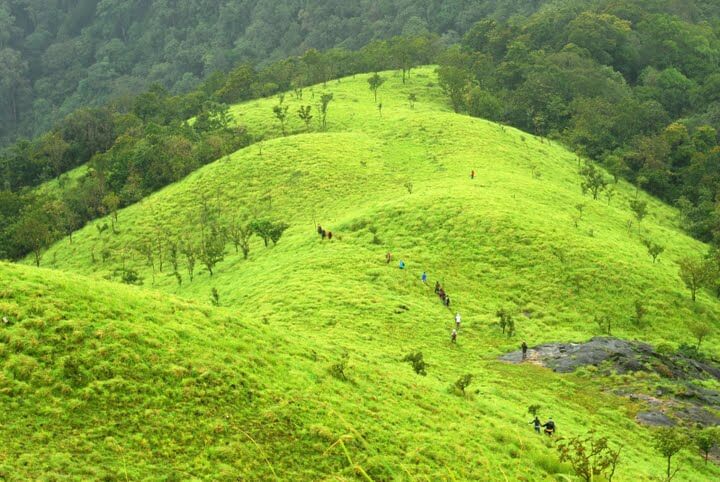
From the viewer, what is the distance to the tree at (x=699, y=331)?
1515 inches

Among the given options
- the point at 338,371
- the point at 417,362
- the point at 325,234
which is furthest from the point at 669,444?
the point at 325,234

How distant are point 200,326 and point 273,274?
22.9 m

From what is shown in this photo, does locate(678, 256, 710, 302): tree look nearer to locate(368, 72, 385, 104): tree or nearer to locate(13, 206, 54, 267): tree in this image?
locate(13, 206, 54, 267): tree

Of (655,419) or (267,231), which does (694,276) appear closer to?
(655,419)

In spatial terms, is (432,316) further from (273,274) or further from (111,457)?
(111,457)

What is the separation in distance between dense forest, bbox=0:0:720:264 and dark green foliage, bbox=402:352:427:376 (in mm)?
46137

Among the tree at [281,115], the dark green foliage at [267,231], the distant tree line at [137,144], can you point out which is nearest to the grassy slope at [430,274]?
the dark green foliage at [267,231]

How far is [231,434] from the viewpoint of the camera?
18.0 meters

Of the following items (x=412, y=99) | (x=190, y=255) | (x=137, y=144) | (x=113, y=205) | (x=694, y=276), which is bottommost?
(x=190, y=255)

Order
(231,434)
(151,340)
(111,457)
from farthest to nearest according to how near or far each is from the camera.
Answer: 1. (151,340)
2. (231,434)
3. (111,457)

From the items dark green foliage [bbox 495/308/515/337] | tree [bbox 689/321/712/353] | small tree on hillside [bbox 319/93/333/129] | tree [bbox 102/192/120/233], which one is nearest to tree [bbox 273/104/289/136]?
small tree on hillside [bbox 319/93/333/129]

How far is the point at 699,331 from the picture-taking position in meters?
38.6

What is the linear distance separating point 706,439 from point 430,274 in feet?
71.2

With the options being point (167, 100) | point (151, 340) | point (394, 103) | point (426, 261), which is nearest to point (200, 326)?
point (151, 340)
